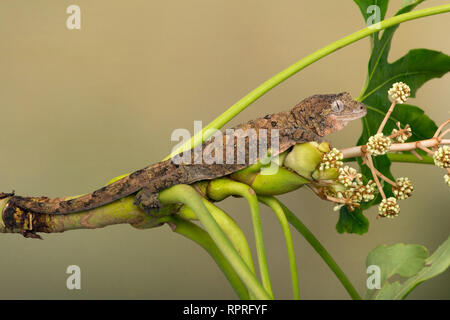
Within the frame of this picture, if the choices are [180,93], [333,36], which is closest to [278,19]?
[333,36]

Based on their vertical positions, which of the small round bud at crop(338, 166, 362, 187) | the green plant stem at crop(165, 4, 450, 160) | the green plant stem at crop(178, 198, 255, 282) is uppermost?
the green plant stem at crop(165, 4, 450, 160)

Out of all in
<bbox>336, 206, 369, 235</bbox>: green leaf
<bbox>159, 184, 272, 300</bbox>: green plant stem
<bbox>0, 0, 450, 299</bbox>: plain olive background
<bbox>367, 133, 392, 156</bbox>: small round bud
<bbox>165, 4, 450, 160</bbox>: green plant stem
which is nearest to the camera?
<bbox>159, 184, 272, 300</bbox>: green plant stem

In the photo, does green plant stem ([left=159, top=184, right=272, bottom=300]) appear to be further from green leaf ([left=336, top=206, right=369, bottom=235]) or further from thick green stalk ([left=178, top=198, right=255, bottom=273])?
green leaf ([left=336, top=206, right=369, bottom=235])

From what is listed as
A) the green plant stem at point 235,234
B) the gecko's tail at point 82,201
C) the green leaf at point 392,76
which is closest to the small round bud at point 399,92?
the green leaf at point 392,76

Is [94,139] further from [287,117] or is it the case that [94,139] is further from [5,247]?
[287,117]

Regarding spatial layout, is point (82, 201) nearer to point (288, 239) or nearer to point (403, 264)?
point (288, 239)

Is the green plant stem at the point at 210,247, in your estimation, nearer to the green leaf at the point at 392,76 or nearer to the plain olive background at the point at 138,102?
the green leaf at the point at 392,76

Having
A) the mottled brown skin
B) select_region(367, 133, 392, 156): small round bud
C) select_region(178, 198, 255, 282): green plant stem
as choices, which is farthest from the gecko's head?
select_region(178, 198, 255, 282): green plant stem

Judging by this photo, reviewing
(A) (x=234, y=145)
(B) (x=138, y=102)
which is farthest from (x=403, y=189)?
(B) (x=138, y=102)
